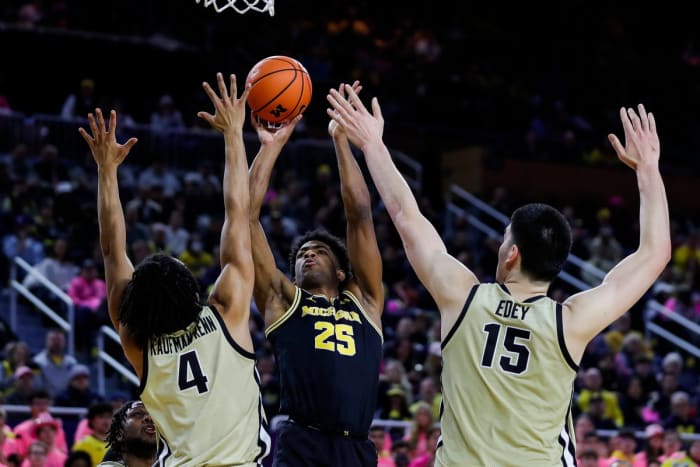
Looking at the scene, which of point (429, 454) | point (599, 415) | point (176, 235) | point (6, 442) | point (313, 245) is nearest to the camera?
point (313, 245)

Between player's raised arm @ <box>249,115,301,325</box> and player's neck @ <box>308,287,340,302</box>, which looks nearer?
player's raised arm @ <box>249,115,301,325</box>

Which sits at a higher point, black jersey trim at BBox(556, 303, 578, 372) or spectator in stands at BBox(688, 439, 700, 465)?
black jersey trim at BBox(556, 303, 578, 372)

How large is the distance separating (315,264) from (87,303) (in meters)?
8.18

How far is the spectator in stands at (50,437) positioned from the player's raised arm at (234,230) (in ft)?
18.9

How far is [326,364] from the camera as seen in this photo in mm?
6227

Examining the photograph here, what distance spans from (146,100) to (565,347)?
1598 centimetres

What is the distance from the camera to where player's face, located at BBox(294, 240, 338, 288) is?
6.65 m

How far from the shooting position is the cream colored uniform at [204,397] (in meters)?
5.41

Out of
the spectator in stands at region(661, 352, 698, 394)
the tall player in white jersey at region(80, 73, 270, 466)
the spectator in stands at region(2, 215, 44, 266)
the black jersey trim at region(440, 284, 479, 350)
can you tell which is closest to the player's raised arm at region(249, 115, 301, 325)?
the tall player in white jersey at region(80, 73, 270, 466)

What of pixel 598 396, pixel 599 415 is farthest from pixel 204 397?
pixel 598 396

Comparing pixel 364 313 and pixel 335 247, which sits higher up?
pixel 335 247

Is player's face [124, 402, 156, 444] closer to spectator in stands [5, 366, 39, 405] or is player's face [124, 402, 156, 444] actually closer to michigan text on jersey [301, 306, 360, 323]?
michigan text on jersey [301, 306, 360, 323]

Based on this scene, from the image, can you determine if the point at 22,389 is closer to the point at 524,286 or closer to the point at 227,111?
the point at 227,111

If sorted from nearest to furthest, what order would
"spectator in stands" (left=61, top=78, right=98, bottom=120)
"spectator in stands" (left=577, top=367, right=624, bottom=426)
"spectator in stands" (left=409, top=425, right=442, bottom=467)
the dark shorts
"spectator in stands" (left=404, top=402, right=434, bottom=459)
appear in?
the dark shorts < "spectator in stands" (left=409, top=425, right=442, bottom=467) < "spectator in stands" (left=404, top=402, right=434, bottom=459) < "spectator in stands" (left=577, top=367, right=624, bottom=426) < "spectator in stands" (left=61, top=78, right=98, bottom=120)
